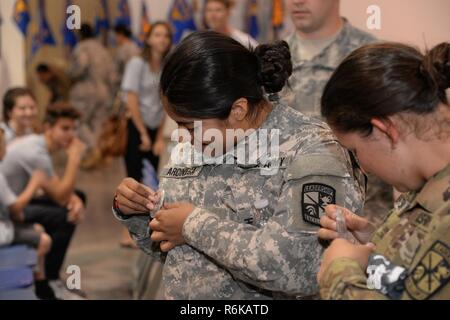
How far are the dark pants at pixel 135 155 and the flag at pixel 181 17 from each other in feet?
8.11

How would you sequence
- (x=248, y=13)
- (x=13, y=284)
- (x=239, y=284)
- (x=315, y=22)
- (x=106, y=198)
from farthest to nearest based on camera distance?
(x=248, y=13), (x=106, y=198), (x=13, y=284), (x=315, y=22), (x=239, y=284)

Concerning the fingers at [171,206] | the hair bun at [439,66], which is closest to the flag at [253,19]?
the fingers at [171,206]

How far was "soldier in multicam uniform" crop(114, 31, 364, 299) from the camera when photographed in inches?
65.9

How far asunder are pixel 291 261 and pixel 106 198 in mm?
5962

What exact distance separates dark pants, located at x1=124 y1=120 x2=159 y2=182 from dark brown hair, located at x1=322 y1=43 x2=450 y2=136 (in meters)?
4.04

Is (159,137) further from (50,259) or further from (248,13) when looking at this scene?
(248,13)

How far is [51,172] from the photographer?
4.45 m

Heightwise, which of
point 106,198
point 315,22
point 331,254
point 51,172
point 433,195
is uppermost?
point 315,22

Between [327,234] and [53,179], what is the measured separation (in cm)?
→ 322

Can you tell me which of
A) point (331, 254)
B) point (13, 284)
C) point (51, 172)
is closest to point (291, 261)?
point (331, 254)

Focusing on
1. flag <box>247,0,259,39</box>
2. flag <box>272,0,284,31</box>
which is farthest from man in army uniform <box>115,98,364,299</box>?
flag <box>247,0,259,39</box>

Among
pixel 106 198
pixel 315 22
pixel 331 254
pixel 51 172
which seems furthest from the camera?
pixel 106 198

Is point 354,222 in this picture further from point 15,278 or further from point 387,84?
point 15,278

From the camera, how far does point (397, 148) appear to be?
4.66 ft
